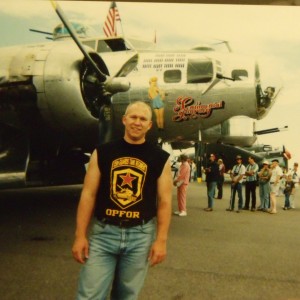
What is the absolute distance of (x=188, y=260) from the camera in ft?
18.2

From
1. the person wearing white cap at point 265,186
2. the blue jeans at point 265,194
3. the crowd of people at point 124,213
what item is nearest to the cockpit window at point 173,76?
the person wearing white cap at point 265,186

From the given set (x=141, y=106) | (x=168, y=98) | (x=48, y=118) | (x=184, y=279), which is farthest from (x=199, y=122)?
(x=141, y=106)

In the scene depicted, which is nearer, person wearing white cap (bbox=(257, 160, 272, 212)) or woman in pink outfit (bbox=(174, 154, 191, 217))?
woman in pink outfit (bbox=(174, 154, 191, 217))

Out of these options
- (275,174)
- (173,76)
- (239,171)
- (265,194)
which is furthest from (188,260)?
(275,174)

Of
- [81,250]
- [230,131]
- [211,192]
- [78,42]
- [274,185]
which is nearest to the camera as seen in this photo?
[81,250]

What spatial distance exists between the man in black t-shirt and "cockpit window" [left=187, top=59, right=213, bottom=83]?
674cm

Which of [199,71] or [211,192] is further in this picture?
[211,192]

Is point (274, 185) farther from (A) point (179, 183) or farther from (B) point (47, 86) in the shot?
(B) point (47, 86)

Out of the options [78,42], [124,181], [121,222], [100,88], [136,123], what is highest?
[78,42]

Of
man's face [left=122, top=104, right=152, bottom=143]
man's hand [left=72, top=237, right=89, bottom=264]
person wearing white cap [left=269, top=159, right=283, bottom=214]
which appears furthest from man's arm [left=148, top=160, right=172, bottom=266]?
person wearing white cap [left=269, top=159, right=283, bottom=214]

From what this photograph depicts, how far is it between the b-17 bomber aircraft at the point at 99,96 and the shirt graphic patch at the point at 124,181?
4.79 meters

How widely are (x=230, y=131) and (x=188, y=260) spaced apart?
20.5 ft

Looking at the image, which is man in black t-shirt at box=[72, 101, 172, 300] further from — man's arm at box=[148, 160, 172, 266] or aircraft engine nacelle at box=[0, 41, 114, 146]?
aircraft engine nacelle at box=[0, 41, 114, 146]

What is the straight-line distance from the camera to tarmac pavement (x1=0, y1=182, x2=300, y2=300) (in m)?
4.26
